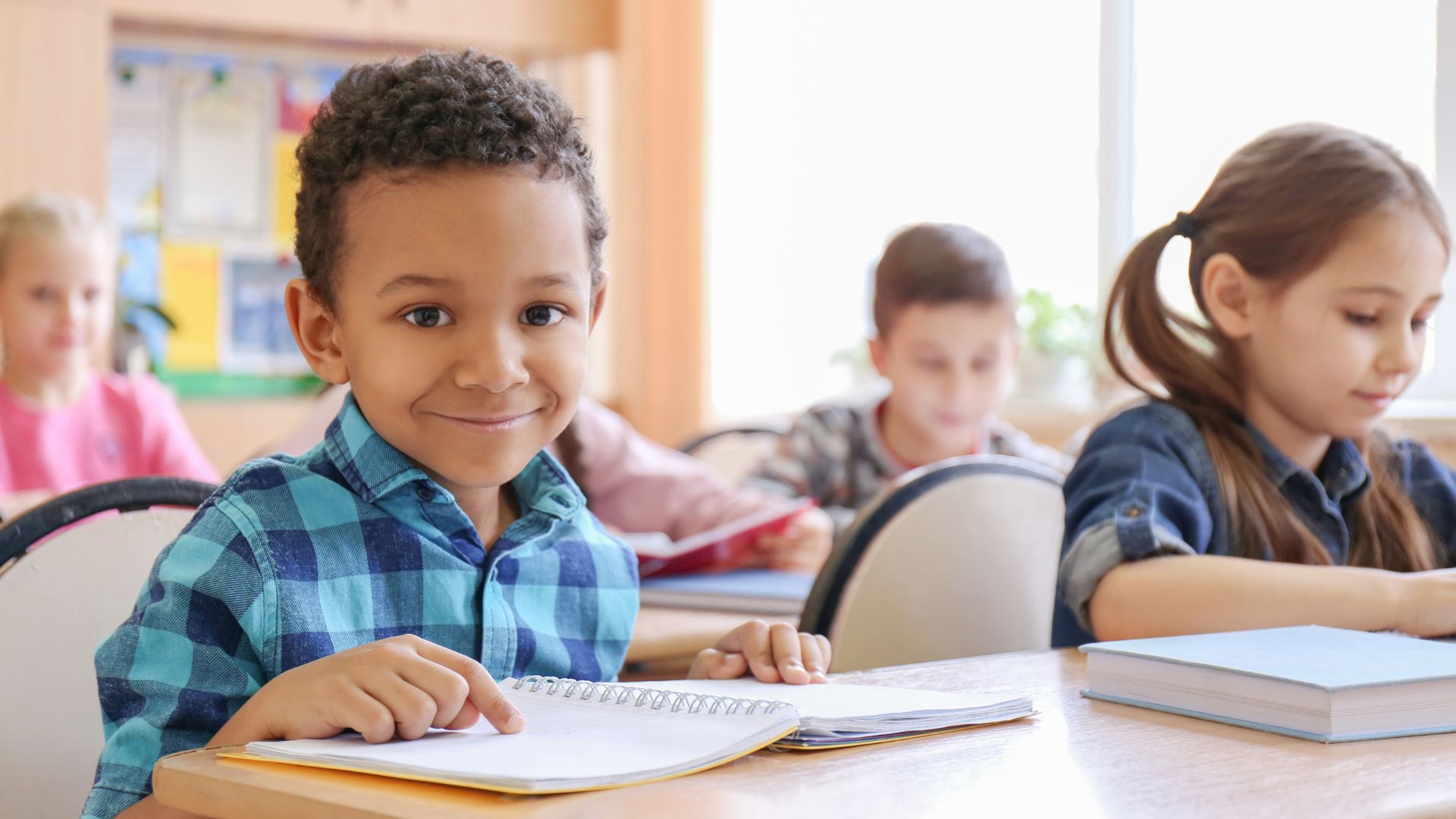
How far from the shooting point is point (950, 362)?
7.80 ft

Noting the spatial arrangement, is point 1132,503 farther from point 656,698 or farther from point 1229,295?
point 656,698

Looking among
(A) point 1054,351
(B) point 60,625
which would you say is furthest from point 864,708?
(A) point 1054,351

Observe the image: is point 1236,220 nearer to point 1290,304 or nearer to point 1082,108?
point 1290,304

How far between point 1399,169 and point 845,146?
271cm

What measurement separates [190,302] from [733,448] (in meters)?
1.82

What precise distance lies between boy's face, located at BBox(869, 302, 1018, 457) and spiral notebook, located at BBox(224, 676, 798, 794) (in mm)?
1627

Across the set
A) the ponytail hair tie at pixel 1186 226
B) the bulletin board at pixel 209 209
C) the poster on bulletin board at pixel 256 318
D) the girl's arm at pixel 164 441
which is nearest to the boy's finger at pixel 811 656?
the ponytail hair tie at pixel 1186 226

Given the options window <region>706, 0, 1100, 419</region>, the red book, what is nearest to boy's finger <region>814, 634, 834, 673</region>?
the red book

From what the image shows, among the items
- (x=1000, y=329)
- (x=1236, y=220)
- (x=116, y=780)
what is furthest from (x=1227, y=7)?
(x=116, y=780)

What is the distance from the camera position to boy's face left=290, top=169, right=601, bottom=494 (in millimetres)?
903

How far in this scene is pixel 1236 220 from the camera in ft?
4.67

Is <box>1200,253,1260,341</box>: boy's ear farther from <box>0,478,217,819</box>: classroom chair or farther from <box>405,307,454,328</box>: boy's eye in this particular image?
<box>0,478,217,819</box>: classroom chair

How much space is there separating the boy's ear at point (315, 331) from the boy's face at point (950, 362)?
59.4 inches

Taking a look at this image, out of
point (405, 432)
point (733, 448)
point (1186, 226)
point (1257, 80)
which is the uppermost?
point (1257, 80)
